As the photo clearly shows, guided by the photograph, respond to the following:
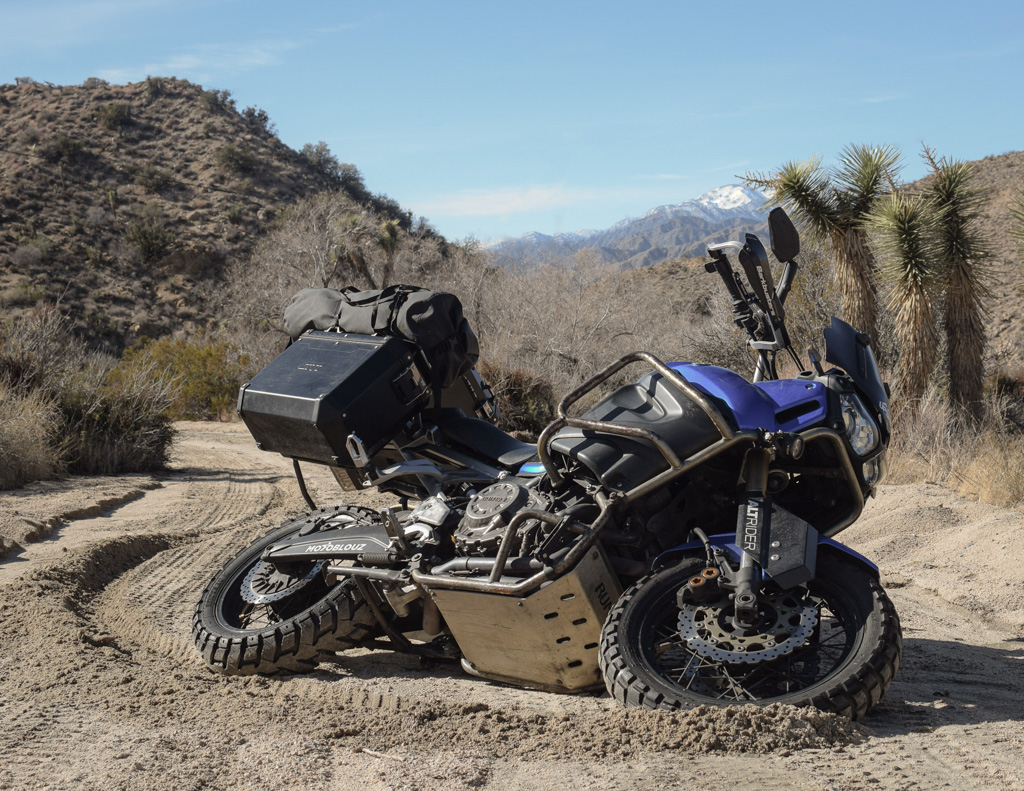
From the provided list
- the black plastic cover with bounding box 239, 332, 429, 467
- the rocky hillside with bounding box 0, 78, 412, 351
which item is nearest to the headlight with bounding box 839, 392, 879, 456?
the black plastic cover with bounding box 239, 332, 429, 467

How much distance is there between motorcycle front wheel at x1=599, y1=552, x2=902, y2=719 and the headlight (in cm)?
43

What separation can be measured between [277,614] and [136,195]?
46.5m

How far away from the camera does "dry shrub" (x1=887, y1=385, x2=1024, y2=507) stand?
8505 millimetres

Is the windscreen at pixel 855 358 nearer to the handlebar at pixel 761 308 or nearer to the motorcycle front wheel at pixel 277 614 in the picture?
the handlebar at pixel 761 308

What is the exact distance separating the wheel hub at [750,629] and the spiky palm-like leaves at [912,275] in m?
10.1

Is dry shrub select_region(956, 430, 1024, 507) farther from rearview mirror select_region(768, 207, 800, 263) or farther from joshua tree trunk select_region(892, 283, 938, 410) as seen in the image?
rearview mirror select_region(768, 207, 800, 263)

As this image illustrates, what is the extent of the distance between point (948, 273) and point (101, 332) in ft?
105

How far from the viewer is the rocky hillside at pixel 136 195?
38062mm

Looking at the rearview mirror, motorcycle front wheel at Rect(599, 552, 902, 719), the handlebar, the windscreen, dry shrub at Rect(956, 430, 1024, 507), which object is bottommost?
dry shrub at Rect(956, 430, 1024, 507)

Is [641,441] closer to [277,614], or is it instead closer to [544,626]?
[544,626]

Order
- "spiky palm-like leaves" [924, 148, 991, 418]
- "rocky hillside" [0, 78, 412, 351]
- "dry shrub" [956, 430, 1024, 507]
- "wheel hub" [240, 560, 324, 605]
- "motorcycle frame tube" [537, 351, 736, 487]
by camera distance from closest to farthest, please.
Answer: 1. "motorcycle frame tube" [537, 351, 736, 487]
2. "wheel hub" [240, 560, 324, 605]
3. "dry shrub" [956, 430, 1024, 507]
4. "spiky palm-like leaves" [924, 148, 991, 418]
5. "rocky hillside" [0, 78, 412, 351]

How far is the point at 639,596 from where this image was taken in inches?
130

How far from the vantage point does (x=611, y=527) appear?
3568 mm

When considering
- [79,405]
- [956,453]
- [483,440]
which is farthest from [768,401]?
[79,405]
